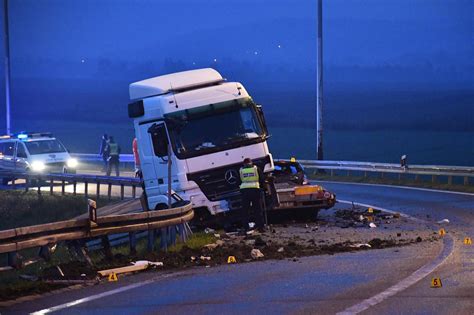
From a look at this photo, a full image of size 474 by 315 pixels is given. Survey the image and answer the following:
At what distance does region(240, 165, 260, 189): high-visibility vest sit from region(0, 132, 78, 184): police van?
18.5m

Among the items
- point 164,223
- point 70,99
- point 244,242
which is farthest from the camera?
point 70,99

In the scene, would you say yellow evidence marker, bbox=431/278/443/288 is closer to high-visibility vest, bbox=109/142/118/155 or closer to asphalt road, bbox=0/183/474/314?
asphalt road, bbox=0/183/474/314

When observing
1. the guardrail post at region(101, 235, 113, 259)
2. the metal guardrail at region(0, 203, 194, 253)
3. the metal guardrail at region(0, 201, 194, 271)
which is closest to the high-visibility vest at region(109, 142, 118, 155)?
the metal guardrail at region(0, 201, 194, 271)

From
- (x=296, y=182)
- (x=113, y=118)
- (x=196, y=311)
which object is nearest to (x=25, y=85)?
(x=113, y=118)

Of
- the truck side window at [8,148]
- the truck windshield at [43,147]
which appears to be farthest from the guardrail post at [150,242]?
the truck side window at [8,148]

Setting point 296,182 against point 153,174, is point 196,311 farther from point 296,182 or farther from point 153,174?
point 296,182

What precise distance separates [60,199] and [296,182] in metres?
11.6

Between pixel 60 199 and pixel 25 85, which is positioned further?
pixel 25 85

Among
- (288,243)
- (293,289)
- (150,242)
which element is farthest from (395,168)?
(293,289)

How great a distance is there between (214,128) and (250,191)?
1583 millimetres

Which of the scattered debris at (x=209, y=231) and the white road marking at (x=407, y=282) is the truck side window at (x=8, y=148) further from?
the white road marking at (x=407, y=282)

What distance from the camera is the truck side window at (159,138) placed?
1889 centimetres

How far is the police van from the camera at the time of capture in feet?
117

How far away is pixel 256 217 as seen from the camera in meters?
18.5
